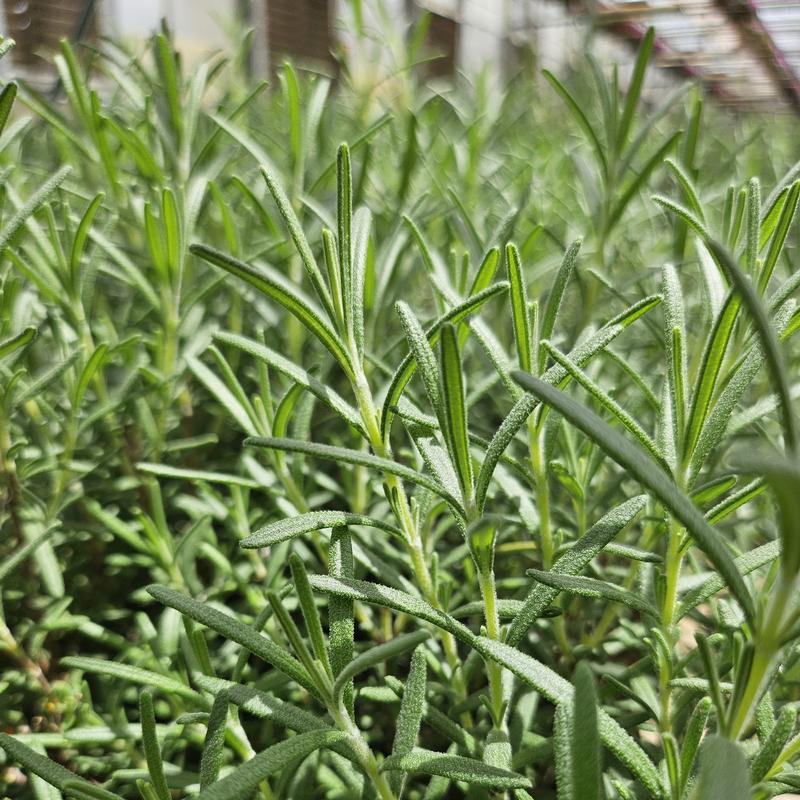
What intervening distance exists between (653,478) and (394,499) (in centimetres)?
19

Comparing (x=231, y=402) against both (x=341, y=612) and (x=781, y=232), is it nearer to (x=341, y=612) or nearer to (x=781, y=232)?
(x=341, y=612)

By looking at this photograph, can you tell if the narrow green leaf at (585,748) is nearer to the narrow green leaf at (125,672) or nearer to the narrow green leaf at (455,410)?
the narrow green leaf at (455,410)

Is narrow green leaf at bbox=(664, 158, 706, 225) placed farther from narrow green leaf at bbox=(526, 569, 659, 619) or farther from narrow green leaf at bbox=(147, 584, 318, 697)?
narrow green leaf at bbox=(147, 584, 318, 697)

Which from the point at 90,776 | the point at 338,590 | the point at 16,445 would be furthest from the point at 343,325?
the point at 90,776

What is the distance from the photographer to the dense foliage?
331 millimetres

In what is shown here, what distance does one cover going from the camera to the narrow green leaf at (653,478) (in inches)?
9.8

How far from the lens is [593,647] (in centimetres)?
51

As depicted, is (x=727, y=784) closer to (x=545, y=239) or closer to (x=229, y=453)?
(x=229, y=453)

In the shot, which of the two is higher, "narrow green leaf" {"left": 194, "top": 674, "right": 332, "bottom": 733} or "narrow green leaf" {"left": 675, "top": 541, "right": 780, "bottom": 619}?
"narrow green leaf" {"left": 675, "top": 541, "right": 780, "bottom": 619}

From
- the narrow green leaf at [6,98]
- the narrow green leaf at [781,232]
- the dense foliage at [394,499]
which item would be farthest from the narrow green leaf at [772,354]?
the narrow green leaf at [6,98]

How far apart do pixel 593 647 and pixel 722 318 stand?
0.91 ft

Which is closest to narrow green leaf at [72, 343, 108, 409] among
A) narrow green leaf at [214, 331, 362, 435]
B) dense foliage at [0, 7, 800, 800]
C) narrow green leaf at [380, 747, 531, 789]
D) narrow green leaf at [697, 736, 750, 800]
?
dense foliage at [0, 7, 800, 800]

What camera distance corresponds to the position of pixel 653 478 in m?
0.25

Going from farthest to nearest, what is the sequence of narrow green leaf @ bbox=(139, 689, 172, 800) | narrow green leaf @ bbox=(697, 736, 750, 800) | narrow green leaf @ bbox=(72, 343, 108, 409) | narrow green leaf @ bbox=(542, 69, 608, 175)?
narrow green leaf @ bbox=(542, 69, 608, 175) → narrow green leaf @ bbox=(72, 343, 108, 409) → narrow green leaf @ bbox=(139, 689, 172, 800) → narrow green leaf @ bbox=(697, 736, 750, 800)
